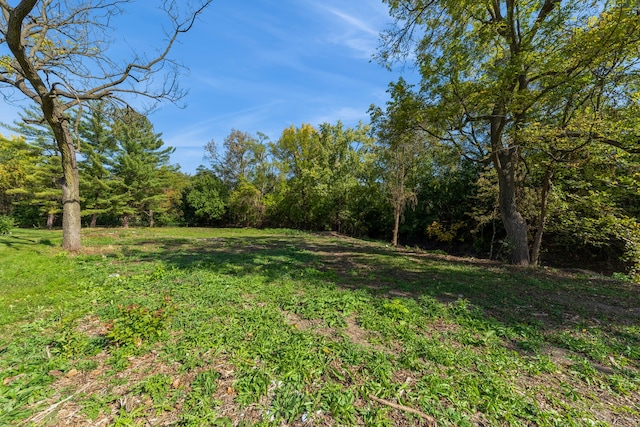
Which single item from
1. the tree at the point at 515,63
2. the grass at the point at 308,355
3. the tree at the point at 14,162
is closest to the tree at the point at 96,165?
the tree at the point at 14,162

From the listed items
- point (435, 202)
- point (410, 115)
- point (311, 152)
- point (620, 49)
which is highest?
point (311, 152)

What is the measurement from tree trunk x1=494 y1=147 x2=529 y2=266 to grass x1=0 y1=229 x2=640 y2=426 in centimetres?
309

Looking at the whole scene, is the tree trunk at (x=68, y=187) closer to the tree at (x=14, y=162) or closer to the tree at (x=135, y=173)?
the tree at (x=135, y=173)

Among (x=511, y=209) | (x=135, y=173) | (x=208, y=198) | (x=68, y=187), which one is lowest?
(x=511, y=209)

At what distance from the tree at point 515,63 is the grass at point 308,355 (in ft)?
14.0

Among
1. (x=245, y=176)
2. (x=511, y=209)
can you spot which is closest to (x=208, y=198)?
(x=245, y=176)

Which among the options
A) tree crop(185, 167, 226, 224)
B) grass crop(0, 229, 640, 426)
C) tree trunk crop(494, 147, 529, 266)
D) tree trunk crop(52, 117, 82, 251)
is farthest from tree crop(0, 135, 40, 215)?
tree trunk crop(494, 147, 529, 266)

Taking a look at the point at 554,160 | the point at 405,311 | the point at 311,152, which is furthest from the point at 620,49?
the point at 311,152

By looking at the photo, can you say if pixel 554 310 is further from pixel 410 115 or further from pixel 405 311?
pixel 410 115

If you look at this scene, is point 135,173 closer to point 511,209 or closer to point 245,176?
point 245,176

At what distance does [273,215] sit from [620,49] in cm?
2349

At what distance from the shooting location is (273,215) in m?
25.9

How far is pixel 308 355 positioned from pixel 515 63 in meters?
7.49

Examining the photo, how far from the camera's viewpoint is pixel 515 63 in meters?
6.02
